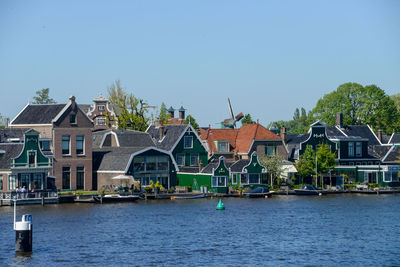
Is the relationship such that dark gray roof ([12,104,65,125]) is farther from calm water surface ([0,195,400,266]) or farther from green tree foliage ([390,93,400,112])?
green tree foliage ([390,93,400,112])

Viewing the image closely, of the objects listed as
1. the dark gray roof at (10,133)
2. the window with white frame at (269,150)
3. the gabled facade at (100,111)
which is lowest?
the window with white frame at (269,150)

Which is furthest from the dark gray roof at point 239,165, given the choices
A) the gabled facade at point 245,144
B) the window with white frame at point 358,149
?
the window with white frame at point 358,149

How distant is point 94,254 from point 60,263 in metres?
4.56

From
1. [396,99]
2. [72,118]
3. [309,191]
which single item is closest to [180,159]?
[72,118]

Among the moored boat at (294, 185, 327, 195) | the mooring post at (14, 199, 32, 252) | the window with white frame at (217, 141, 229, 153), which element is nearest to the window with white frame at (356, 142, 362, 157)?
the moored boat at (294, 185, 327, 195)

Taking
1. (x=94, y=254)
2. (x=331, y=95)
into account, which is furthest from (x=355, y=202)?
(x=331, y=95)

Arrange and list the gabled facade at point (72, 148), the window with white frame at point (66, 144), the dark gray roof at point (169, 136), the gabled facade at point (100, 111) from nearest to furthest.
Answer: the gabled facade at point (72, 148)
the window with white frame at point (66, 144)
the dark gray roof at point (169, 136)
the gabled facade at point (100, 111)

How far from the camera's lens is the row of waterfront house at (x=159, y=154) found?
94.4 m

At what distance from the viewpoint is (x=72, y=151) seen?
330ft

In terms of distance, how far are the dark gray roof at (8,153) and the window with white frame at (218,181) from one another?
27.6 m

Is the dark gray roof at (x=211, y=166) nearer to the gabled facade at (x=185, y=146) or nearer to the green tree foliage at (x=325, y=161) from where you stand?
the gabled facade at (x=185, y=146)

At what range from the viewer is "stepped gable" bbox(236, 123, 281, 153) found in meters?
116

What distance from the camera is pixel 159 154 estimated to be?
106m

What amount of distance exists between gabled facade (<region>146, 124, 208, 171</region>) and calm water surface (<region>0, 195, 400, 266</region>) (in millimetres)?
14683
